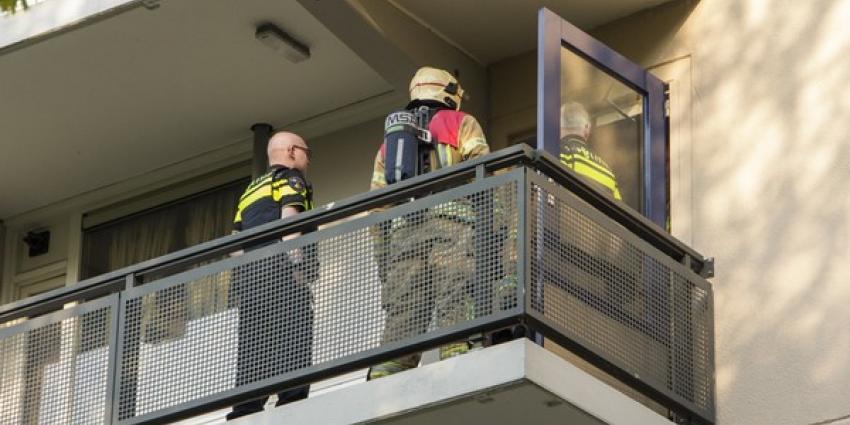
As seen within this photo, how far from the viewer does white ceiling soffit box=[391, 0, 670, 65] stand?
1334cm

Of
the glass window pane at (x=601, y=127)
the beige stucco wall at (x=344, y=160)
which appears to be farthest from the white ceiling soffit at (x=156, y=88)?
the glass window pane at (x=601, y=127)

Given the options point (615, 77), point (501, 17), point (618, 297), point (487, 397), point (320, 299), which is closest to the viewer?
point (487, 397)

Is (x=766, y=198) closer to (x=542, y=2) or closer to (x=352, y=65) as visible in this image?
(x=542, y=2)

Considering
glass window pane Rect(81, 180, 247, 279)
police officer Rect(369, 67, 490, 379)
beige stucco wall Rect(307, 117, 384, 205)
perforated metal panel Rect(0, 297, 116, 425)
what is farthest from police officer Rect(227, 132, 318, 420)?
glass window pane Rect(81, 180, 247, 279)

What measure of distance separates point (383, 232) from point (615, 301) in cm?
121

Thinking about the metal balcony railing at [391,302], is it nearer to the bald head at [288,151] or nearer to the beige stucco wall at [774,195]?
the beige stucco wall at [774,195]

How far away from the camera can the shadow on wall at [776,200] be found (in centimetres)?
1175

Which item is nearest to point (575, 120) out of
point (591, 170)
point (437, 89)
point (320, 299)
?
point (591, 170)

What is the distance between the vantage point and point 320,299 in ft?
36.7

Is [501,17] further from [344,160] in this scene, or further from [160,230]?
[160,230]

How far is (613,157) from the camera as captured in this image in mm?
12383

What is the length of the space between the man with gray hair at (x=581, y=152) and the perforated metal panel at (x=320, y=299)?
45.0 inches

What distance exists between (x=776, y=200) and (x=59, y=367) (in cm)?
400

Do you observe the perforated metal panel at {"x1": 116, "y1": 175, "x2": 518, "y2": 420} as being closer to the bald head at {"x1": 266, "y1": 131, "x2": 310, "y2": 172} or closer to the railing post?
the railing post
